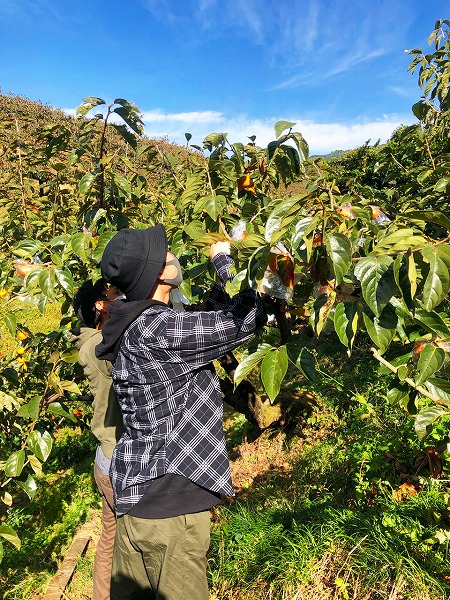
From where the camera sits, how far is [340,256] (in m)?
1.01

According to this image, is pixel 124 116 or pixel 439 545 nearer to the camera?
pixel 124 116

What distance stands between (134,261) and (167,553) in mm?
978

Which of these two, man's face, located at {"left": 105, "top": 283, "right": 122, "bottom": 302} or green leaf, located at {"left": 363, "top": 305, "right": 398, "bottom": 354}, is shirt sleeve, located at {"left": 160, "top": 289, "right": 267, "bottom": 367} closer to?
green leaf, located at {"left": 363, "top": 305, "right": 398, "bottom": 354}

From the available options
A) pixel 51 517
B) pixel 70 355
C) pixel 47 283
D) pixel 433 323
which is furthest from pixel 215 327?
pixel 51 517

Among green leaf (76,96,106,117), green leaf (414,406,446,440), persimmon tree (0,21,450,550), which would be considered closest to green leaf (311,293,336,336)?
persimmon tree (0,21,450,550)

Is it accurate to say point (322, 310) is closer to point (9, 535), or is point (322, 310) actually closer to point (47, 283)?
point (47, 283)

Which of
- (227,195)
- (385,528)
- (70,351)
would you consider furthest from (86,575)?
(227,195)

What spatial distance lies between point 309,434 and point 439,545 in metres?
1.74

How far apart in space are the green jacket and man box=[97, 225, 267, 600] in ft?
1.97

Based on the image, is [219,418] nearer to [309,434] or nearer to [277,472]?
[277,472]

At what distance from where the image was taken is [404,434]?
9.50 feet

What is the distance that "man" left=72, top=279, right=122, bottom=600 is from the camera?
2.18 meters

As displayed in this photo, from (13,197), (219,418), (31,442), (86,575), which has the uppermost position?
(13,197)

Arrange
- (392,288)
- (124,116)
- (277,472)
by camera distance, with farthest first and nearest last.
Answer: (277,472), (124,116), (392,288)
